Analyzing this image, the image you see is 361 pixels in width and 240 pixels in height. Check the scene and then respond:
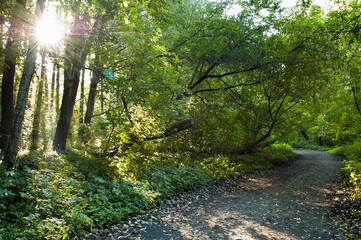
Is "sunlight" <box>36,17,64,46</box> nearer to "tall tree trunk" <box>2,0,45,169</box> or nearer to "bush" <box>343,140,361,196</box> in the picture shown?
"tall tree trunk" <box>2,0,45,169</box>

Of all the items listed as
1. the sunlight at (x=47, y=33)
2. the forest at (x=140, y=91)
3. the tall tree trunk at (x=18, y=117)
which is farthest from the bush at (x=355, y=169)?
the sunlight at (x=47, y=33)

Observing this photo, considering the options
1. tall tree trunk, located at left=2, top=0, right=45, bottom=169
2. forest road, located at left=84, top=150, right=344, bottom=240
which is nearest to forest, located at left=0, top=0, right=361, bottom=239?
tall tree trunk, located at left=2, top=0, right=45, bottom=169

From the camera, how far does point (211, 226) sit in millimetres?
4992

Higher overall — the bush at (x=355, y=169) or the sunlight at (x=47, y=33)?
the sunlight at (x=47, y=33)

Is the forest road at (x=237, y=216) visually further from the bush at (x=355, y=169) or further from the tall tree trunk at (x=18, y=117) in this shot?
the tall tree trunk at (x=18, y=117)

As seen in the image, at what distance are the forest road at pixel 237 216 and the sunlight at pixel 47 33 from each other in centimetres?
452

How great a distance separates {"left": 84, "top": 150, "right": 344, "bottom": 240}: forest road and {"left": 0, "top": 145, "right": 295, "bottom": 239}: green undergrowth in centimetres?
38

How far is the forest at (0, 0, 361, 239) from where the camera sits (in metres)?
4.67

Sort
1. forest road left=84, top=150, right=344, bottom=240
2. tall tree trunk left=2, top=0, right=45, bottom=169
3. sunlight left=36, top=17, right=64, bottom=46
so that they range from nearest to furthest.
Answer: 1. forest road left=84, top=150, right=344, bottom=240
2. tall tree trunk left=2, top=0, right=45, bottom=169
3. sunlight left=36, top=17, right=64, bottom=46

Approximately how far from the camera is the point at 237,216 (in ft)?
19.0

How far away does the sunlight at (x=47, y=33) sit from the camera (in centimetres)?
525

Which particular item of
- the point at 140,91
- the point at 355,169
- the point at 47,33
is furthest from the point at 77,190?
the point at 355,169

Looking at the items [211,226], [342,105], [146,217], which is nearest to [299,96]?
[342,105]

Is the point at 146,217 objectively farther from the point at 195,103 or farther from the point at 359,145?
the point at 359,145
